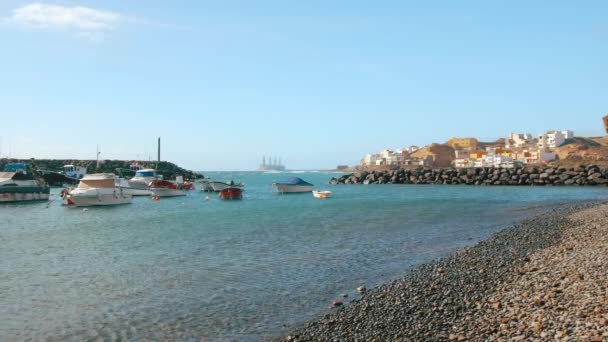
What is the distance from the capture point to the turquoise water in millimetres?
12047

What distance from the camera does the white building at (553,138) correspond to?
503ft

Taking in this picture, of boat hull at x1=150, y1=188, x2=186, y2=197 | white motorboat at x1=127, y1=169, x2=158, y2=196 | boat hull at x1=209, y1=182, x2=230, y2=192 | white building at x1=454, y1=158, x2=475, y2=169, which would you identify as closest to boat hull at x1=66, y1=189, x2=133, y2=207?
boat hull at x1=150, y1=188, x2=186, y2=197

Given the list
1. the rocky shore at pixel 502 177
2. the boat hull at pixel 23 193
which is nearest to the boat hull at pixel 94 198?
the boat hull at pixel 23 193

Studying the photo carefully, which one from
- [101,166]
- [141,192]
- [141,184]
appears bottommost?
[141,192]

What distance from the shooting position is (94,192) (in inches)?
1980

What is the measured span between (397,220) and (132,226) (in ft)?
59.8

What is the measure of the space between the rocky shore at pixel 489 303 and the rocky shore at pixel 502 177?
7180 centimetres

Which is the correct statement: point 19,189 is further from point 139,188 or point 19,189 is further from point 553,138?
point 553,138

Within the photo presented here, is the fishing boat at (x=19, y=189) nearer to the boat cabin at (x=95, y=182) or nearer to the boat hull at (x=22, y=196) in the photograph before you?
the boat hull at (x=22, y=196)

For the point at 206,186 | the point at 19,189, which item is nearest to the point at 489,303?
the point at 19,189

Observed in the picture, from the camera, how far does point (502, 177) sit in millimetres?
90062

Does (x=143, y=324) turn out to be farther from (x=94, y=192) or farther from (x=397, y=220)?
(x=94, y=192)

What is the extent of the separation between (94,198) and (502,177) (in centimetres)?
6909

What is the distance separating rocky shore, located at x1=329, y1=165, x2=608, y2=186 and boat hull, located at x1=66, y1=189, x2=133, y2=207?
6409 centimetres
